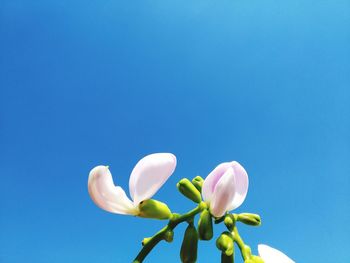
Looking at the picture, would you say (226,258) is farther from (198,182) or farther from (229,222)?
(198,182)

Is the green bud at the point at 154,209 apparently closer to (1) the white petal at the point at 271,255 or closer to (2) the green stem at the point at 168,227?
(2) the green stem at the point at 168,227

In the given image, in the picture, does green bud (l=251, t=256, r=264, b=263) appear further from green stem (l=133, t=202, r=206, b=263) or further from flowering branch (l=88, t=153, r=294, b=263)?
green stem (l=133, t=202, r=206, b=263)

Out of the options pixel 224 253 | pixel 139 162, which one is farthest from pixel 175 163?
pixel 224 253

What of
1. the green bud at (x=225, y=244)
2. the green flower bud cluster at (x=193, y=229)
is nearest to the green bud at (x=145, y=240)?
the green flower bud cluster at (x=193, y=229)

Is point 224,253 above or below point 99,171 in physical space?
below

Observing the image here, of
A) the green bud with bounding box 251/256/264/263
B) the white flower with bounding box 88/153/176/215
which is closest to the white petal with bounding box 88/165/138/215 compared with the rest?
the white flower with bounding box 88/153/176/215

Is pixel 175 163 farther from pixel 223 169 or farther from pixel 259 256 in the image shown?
pixel 259 256

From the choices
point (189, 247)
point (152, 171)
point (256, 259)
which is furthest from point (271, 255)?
point (152, 171)
